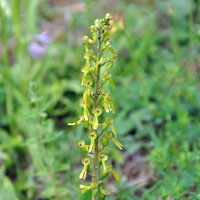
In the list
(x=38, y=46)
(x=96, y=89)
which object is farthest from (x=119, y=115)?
(x=96, y=89)

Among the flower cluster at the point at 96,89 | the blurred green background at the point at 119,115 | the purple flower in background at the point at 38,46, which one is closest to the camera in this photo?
the flower cluster at the point at 96,89

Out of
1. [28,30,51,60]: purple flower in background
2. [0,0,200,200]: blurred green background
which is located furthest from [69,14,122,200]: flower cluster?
[28,30,51,60]: purple flower in background

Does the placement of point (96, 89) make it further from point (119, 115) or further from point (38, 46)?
point (38, 46)

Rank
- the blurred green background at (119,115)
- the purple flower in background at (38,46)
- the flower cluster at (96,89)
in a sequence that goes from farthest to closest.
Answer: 1. the purple flower in background at (38,46)
2. the blurred green background at (119,115)
3. the flower cluster at (96,89)

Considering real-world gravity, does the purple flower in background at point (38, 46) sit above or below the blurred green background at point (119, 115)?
above

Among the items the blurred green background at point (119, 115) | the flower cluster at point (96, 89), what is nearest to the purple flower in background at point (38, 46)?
the blurred green background at point (119, 115)

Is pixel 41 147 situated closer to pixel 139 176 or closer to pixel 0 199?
pixel 0 199

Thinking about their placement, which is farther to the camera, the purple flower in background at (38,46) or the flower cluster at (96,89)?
the purple flower in background at (38,46)

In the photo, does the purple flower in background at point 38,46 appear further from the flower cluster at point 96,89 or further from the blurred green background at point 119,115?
the flower cluster at point 96,89

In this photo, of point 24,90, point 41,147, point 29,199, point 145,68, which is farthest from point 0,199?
point 145,68
